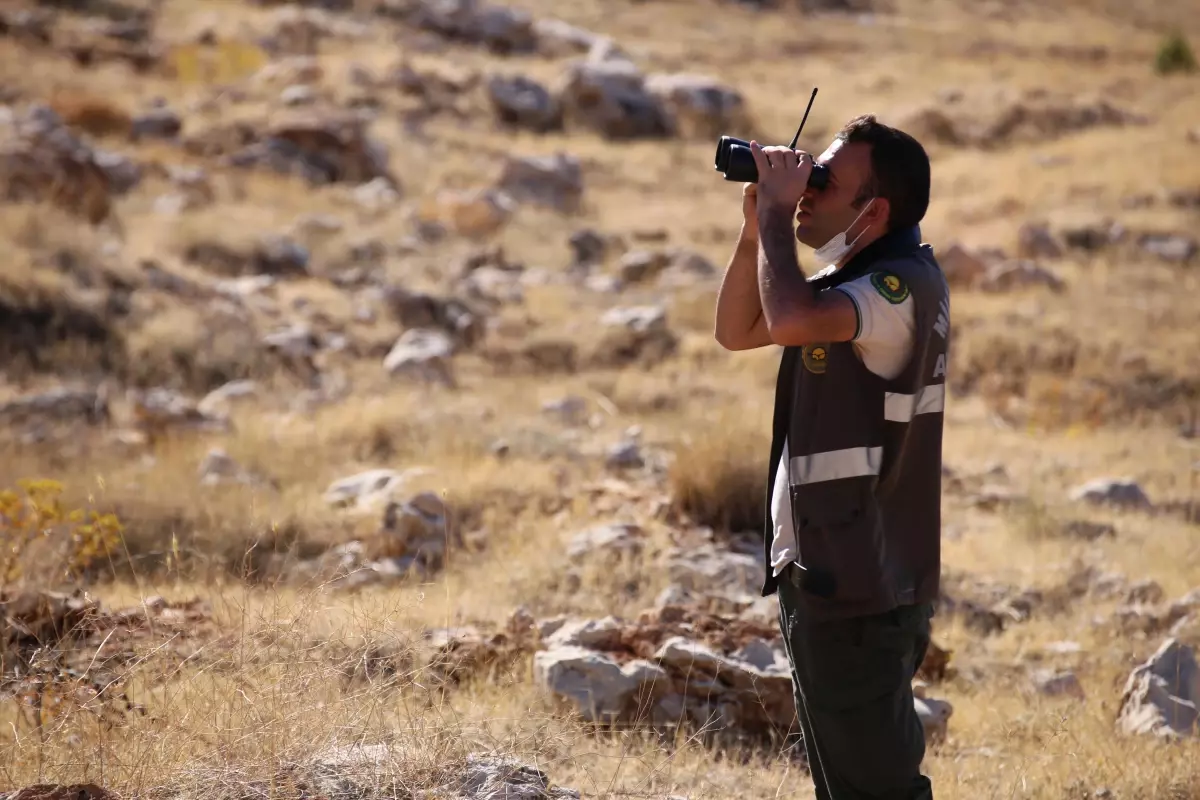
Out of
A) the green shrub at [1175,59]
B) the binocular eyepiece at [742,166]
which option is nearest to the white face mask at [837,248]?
the binocular eyepiece at [742,166]

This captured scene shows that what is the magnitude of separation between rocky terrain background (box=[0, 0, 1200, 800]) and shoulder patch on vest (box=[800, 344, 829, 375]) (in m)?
1.20

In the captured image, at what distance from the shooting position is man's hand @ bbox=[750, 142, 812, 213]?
249 centimetres

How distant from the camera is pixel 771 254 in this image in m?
2.46

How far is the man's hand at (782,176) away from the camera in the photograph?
2.49 meters

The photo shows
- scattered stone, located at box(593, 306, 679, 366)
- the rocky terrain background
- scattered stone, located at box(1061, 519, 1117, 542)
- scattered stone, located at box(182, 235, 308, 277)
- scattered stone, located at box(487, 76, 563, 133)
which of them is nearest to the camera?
the rocky terrain background

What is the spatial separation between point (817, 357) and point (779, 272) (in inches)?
8.3

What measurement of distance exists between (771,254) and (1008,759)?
100 inches

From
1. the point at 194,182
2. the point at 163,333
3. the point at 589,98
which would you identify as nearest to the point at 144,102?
the point at 194,182

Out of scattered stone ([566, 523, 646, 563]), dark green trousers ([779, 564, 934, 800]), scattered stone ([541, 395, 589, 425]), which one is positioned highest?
dark green trousers ([779, 564, 934, 800])

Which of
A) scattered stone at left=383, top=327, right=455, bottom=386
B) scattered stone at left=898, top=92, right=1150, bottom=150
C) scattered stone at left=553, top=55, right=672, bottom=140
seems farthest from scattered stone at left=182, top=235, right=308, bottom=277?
scattered stone at left=898, top=92, right=1150, bottom=150

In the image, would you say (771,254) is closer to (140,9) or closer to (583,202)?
(583,202)

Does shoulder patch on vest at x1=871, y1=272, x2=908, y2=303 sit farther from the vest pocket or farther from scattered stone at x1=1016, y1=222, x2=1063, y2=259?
scattered stone at x1=1016, y1=222, x2=1063, y2=259

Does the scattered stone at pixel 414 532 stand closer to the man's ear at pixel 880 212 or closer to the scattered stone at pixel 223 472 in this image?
the scattered stone at pixel 223 472

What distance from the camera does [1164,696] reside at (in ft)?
14.5
